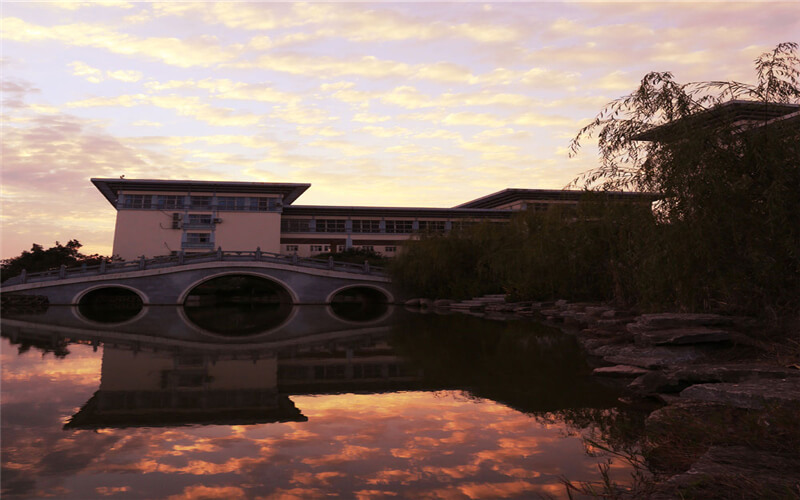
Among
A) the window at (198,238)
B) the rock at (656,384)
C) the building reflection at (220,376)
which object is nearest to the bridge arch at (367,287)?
the window at (198,238)

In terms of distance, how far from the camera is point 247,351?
13.2 metres

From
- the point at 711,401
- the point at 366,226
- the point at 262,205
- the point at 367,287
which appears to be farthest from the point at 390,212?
the point at 711,401

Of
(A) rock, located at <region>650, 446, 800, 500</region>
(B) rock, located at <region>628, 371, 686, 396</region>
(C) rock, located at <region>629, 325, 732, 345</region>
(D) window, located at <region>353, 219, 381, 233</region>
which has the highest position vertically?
(D) window, located at <region>353, 219, 381, 233</region>

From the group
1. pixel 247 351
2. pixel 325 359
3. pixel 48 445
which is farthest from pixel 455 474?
pixel 247 351

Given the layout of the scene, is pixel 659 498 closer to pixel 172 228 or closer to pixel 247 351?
pixel 247 351

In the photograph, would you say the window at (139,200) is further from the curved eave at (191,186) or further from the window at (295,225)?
the window at (295,225)

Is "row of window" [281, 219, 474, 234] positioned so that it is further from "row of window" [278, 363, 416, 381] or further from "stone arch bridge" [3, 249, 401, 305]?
"row of window" [278, 363, 416, 381]

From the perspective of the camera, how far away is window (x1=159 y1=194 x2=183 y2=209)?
152 ft

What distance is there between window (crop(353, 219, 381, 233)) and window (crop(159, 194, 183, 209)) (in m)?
14.5

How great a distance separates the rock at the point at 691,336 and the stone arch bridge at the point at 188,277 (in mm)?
27485

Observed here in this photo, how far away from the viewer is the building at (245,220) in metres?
45.6

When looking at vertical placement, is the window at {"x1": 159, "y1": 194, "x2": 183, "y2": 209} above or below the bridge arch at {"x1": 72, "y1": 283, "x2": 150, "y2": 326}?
above

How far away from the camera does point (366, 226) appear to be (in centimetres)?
5053

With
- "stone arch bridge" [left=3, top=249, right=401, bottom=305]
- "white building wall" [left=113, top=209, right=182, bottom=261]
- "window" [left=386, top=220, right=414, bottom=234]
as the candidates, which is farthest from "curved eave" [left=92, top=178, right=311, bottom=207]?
"stone arch bridge" [left=3, top=249, right=401, bottom=305]
